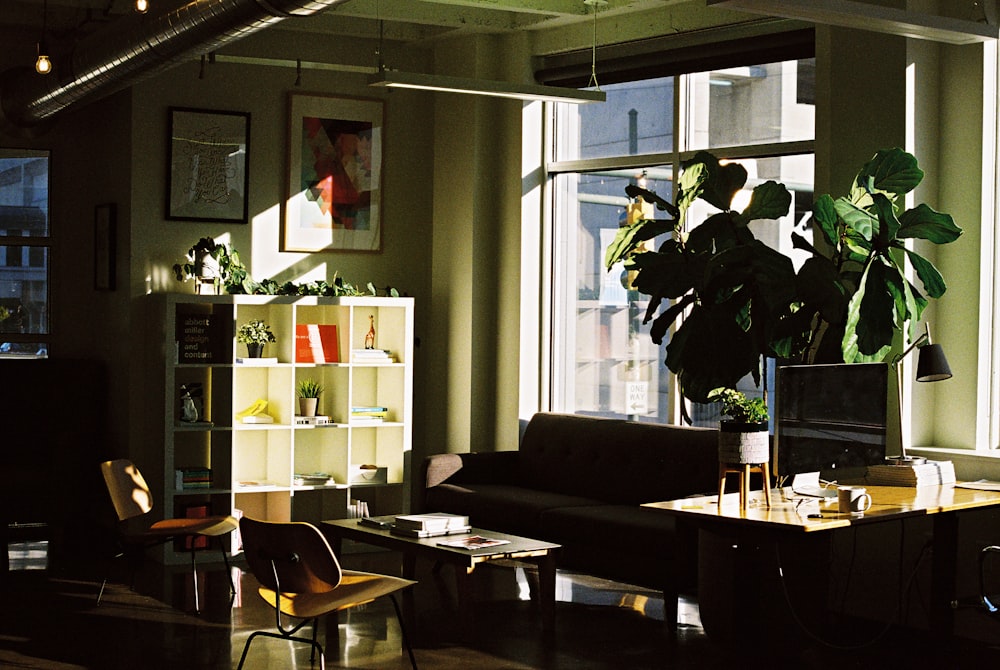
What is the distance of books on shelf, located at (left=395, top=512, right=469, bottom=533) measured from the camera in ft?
22.2

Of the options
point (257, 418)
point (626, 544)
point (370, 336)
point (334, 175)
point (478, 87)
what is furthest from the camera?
point (334, 175)

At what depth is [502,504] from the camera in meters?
8.19

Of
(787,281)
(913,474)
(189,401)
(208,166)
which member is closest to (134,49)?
(208,166)

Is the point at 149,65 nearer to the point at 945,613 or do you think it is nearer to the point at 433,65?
the point at 433,65

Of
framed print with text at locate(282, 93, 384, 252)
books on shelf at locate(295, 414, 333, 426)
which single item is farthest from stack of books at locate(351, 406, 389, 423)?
framed print with text at locate(282, 93, 384, 252)

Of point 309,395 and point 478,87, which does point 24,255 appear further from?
point 478,87

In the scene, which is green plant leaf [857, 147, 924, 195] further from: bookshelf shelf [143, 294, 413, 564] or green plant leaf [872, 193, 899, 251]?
bookshelf shelf [143, 294, 413, 564]

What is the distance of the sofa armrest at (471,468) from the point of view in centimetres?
873

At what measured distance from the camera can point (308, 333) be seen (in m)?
8.95

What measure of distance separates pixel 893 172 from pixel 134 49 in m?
4.23

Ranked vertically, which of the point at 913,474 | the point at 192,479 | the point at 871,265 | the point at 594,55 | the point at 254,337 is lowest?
the point at 192,479

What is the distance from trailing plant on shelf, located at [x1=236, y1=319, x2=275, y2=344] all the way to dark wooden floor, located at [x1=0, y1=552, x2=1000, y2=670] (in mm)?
1689

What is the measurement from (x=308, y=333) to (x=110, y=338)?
169cm

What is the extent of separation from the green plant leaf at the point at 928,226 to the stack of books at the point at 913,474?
3.69 feet
